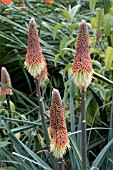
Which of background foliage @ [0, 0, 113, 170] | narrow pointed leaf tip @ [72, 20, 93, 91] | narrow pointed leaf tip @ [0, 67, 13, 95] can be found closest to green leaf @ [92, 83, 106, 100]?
background foliage @ [0, 0, 113, 170]

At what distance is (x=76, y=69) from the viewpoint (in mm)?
1389

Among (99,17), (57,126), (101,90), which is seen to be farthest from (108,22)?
(57,126)

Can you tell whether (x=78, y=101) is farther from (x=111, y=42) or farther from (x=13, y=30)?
(x=13, y=30)

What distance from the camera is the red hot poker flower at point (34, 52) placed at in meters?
1.48

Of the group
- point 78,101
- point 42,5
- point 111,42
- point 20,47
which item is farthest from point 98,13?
point 42,5

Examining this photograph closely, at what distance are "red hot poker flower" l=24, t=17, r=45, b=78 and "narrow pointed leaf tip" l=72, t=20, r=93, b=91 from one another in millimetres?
191

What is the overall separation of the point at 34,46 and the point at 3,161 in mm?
674

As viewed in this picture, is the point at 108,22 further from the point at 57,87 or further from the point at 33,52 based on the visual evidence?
the point at 57,87

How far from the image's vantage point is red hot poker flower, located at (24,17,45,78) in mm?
→ 1478

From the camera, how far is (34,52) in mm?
Answer: 1510

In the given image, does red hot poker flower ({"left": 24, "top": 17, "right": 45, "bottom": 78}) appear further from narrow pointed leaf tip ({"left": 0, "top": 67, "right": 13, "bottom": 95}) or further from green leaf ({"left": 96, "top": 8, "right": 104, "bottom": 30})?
green leaf ({"left": 96, "top": 8, "right": 104, "bottom": 30})

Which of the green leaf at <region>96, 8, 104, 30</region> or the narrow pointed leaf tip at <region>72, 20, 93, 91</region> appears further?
the green leaf at <region>96, 8, 104, 30</region>

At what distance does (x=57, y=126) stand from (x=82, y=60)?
0.82 feet

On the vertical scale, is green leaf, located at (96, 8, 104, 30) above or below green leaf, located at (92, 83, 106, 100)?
above
